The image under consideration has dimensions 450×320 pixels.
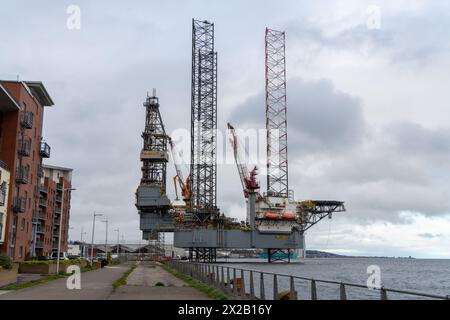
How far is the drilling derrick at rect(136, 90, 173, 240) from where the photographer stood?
393 ft

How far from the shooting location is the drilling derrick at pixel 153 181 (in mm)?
119812

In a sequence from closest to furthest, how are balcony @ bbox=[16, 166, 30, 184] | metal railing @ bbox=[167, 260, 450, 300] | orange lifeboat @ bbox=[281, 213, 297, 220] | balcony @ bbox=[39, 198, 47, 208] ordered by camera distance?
1. metal railing @ bbox=[167, 260, 450, 300]
2. balcony @ bbox=[16, 166, 30, 184]
3. balcony @ bbox=[39, 198, 47, 208]
4. orange lifeboat @ bbox=[281, 213, 297, 220]

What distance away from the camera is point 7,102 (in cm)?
5203

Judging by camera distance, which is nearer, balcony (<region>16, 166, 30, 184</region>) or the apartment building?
balcony (<region>16, 166, 30, 184</region>)

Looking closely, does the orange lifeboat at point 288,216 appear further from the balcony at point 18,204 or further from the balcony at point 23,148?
the balcony at point 18,204

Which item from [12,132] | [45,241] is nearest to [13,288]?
[12,132]

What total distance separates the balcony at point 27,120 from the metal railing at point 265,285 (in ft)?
79.0

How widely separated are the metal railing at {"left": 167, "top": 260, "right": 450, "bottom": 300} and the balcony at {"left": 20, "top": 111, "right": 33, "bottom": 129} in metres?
24.1

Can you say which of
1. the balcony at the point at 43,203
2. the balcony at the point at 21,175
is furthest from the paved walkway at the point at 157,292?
the balcony at the point at 43,203

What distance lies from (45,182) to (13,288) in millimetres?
89463

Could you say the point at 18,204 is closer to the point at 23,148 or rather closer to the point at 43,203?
the point at 23,148

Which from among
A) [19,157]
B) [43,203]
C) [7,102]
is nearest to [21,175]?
[19,157]

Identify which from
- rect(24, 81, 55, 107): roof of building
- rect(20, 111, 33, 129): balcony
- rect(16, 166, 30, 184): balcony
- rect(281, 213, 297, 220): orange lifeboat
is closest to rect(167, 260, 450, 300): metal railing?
rect(16, 166, 30, 184): balcony

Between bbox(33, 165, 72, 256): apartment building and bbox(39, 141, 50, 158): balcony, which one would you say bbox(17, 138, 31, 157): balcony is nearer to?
bbox(39, 141, 50, 158): balcony
